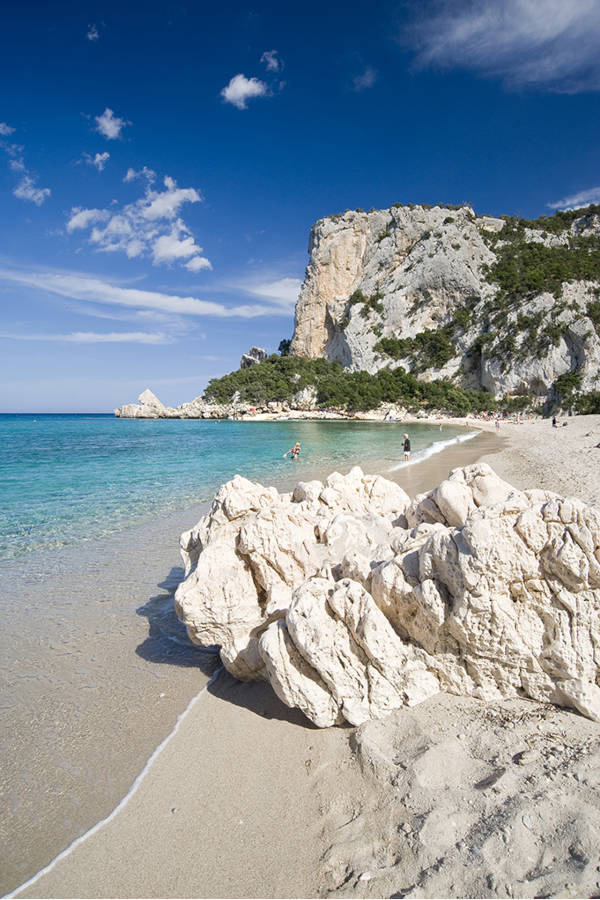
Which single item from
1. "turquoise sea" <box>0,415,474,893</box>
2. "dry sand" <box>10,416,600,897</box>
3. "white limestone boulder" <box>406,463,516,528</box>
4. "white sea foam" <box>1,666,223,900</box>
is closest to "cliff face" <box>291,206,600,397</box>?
"white limestone boulder" <box>406,463,516,528</box>

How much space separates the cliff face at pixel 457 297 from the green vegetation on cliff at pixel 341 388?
13.7ft

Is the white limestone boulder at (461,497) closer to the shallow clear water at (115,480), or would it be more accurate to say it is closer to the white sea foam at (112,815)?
the white sea foam at (112,815)

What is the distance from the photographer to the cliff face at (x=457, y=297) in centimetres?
6000

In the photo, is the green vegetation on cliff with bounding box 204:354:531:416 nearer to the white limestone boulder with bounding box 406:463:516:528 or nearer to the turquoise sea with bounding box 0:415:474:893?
the turquoise sea with bounding box 0:415:474:893

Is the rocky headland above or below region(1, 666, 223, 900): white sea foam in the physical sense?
above

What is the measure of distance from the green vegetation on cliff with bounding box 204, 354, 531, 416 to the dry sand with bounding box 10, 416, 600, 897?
6462 centimetres

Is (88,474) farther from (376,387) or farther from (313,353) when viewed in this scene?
(313,353)

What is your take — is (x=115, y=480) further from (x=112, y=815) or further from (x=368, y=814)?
(x=368, y=814)

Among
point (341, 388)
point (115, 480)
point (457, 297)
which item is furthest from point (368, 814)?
point (457, 297)

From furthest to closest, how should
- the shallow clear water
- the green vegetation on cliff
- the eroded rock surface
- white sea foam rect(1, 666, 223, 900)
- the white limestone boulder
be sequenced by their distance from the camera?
the green vegetation on cliff
the shallow clear water
the white limestone boulder
the eroded rock surface
white sea foam rect(1, 666, 223, 900)

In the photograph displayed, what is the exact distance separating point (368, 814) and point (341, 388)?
246ft

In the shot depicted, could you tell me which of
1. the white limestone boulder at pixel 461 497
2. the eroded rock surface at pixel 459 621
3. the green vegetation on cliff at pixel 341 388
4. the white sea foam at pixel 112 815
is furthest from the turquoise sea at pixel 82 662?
the green vegetation on cliff at pixel 341 388

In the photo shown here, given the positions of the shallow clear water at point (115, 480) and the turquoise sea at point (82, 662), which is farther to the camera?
the shallow clear water at point (115, 480)

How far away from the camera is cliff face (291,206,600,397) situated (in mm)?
60000
